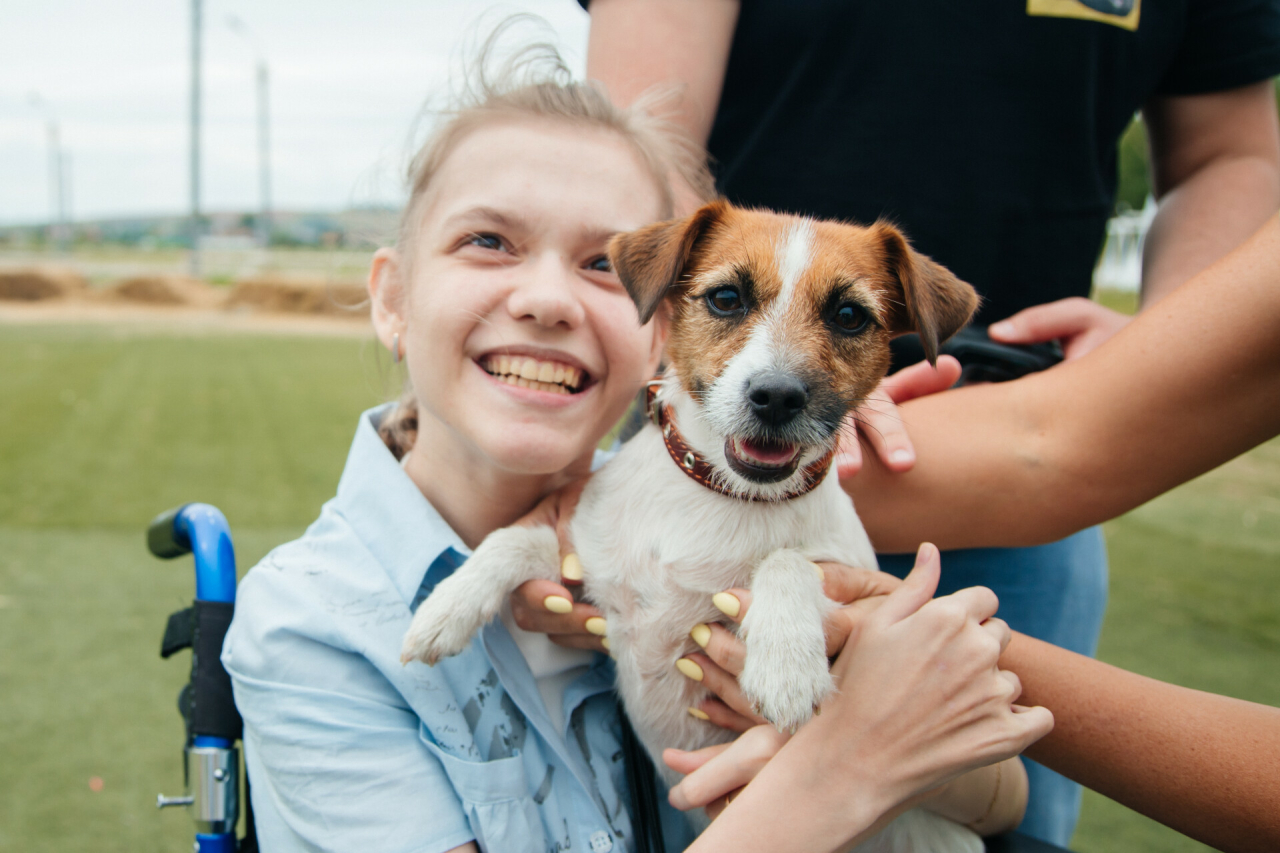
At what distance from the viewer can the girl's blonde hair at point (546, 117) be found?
1928 mm

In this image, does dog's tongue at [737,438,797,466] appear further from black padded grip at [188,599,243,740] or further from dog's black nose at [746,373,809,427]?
black padded grip at [188,599,243,740]

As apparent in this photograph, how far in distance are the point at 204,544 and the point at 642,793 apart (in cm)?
108

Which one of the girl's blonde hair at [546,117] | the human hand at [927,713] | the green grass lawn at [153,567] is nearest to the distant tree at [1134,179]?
the green grass lawn at [153,567]

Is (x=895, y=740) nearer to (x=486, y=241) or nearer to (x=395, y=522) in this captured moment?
(x=395, y=522)

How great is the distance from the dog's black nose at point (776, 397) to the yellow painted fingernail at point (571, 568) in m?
0.54

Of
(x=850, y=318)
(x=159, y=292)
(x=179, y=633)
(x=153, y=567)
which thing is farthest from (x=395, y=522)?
(x=159, y=292)

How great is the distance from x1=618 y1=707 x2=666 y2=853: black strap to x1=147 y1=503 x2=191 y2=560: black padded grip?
1.11m

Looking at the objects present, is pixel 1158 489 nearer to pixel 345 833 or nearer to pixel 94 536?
pixel 345 833

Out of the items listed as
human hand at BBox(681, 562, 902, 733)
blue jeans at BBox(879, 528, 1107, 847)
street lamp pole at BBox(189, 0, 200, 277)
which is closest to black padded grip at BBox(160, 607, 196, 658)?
human hand at BBox(681, 562, 902, 733)

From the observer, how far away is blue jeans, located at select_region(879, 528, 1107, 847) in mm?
1939

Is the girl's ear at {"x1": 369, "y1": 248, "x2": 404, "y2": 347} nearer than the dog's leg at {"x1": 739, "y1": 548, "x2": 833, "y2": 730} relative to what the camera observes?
No

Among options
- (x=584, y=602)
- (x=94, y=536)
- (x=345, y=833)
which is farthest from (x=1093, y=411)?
(x=94, y=536)

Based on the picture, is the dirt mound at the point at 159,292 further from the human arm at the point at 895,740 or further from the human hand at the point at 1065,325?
the human arm at the point at 895,740

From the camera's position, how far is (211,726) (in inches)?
65.6
